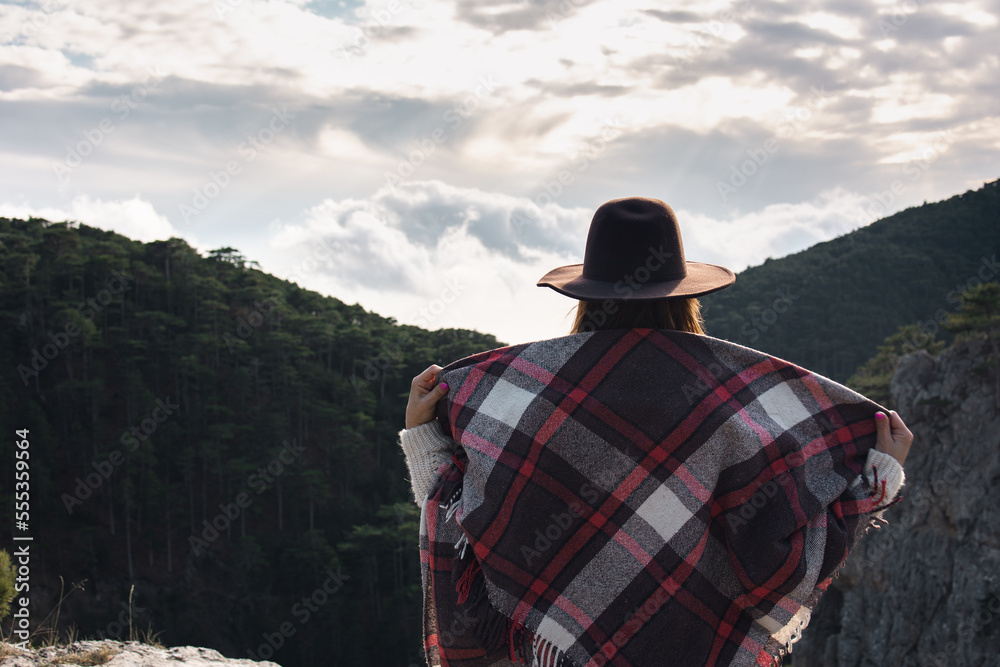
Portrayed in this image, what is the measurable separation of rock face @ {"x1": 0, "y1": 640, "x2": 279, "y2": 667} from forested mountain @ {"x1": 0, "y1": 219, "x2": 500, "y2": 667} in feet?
62.2

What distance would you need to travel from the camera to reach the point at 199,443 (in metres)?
24.4

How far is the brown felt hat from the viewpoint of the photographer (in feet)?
5.31

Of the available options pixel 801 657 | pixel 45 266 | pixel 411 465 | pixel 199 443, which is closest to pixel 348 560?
pixel 199 443

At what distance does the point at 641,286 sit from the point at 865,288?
1718 inches

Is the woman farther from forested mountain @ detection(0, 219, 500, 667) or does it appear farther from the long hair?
forested mountain @ detection(0, 219, 500, 667)

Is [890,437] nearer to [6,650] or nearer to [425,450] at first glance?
[425,450]

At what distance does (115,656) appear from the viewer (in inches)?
121

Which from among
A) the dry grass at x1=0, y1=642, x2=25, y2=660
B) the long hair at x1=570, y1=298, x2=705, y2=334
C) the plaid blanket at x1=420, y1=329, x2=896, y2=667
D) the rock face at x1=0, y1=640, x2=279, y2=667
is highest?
the long hair at x1=570, y1=298, x2=705, y2=334

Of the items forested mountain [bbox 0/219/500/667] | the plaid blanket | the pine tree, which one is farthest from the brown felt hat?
forested mountain [bbox 0/219/500/667]

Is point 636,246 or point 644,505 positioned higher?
point 636,246

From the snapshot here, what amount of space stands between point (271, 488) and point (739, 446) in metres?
25.2

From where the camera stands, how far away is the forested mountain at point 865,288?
36469 millimetres

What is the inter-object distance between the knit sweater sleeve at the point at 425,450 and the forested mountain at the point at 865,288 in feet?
110

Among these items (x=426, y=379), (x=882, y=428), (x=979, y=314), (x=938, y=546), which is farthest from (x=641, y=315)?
(x=979, y=314)
